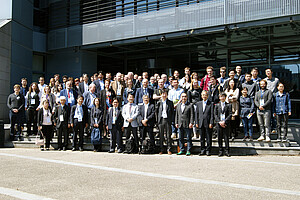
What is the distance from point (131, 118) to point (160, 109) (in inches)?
41.7

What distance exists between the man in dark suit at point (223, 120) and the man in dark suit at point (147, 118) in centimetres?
213

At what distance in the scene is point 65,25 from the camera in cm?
1891

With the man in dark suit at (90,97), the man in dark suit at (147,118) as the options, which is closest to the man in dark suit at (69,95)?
the man in dark suit at (90,97)

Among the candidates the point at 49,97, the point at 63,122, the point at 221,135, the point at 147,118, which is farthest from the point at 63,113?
the point at 221,135

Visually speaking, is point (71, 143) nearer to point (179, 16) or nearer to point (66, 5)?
point (179, 16)

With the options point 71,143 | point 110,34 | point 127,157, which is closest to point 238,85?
point 127,157

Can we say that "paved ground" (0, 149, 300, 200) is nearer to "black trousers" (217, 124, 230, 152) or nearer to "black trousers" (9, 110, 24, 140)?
"black trousers" (217, 124, 230, 152)

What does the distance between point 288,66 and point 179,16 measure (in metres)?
5.76

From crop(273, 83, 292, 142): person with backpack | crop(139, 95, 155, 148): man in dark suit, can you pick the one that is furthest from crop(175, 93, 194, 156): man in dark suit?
crop(273, 83, 292, 142): person with backpack

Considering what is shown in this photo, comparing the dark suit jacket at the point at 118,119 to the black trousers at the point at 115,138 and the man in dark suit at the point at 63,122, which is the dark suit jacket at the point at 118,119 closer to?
the black trousers at the point at 115,138

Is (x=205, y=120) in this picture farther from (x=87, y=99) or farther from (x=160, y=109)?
(x=87, y=99)

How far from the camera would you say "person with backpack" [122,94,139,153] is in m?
10.8

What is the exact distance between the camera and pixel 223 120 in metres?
9.68

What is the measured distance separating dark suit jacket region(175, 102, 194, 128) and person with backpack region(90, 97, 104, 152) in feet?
9.44
